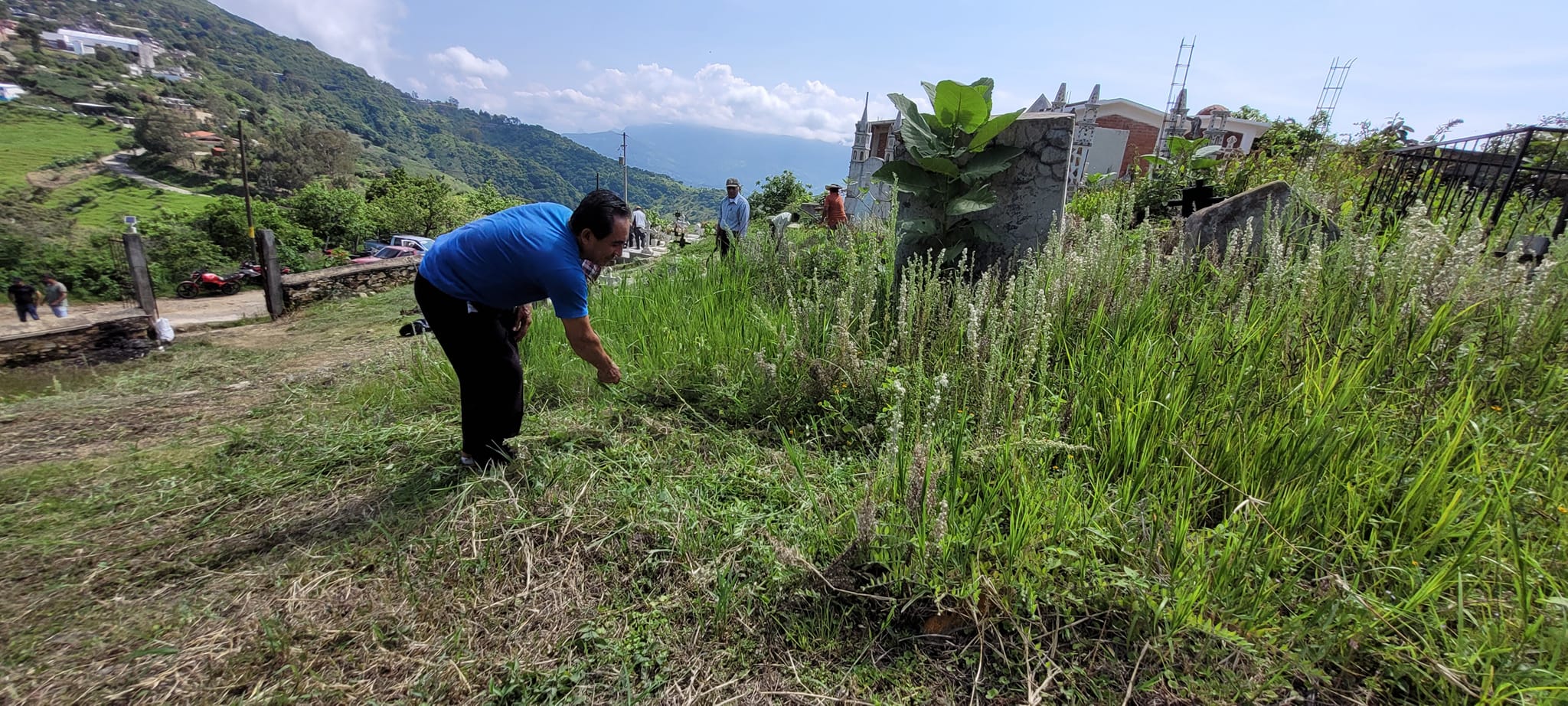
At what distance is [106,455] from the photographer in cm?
Result: 341

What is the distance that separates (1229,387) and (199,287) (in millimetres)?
36045

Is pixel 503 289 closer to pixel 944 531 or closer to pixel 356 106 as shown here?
pixel 944 531

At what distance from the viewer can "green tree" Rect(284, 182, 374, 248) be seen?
3828 centimetres

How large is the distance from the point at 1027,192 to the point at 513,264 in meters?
3.32

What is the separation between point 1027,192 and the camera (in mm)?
4203

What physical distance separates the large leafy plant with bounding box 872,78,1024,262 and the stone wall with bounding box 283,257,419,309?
14.3 m

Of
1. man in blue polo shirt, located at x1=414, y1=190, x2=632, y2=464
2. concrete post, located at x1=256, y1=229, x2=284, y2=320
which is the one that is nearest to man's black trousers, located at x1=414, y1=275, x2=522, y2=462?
man in blue polo shirt, located at x1=414, y1=190, x2=632, y2=464

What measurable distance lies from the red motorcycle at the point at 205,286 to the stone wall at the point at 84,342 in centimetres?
2079

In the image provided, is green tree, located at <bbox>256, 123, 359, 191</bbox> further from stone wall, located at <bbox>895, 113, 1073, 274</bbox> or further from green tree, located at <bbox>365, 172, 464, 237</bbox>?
stone wall, located at <bbox>895, 113, 1073, 274</bbox>

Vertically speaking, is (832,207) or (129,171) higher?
(832,207)

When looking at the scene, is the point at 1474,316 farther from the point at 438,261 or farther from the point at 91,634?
the point at 91,634

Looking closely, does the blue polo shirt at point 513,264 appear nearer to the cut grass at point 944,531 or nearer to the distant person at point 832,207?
the cut grass at point 944,531

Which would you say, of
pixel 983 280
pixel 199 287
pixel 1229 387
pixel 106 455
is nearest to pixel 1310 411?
pixel 1229 387

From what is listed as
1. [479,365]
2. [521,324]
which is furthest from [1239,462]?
[521,324]
